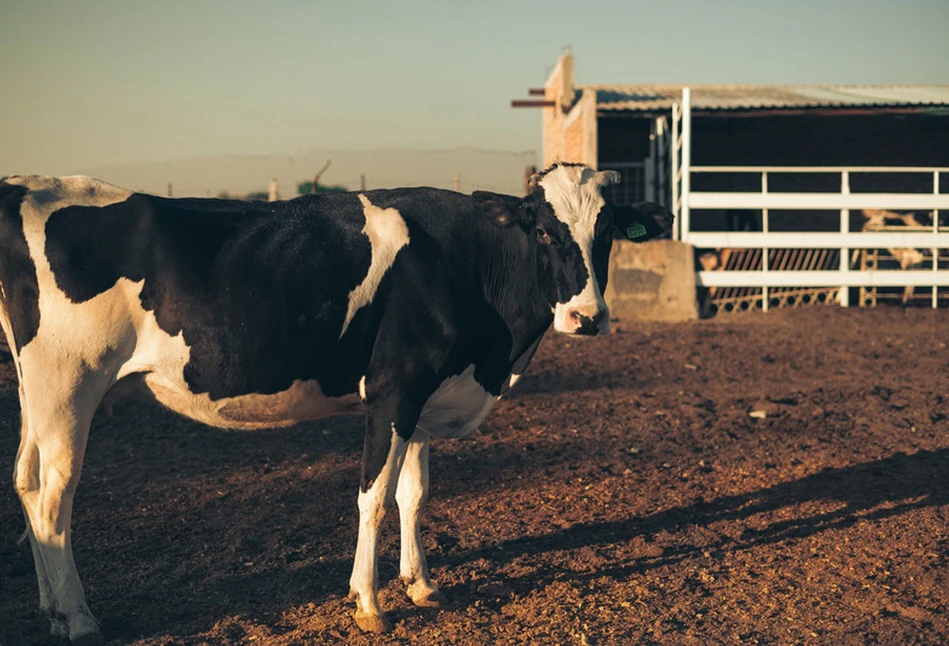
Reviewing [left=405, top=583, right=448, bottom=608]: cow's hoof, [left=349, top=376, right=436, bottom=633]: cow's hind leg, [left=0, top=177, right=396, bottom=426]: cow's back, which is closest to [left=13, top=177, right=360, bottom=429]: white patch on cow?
[left=0, top=177, right=396, bottom=426]: cow's back

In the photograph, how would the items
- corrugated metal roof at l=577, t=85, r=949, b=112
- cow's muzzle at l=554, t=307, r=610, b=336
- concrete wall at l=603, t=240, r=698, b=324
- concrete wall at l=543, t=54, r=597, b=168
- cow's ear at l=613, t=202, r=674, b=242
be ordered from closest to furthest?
1. cow's muzzle at l=554, t=307, r=610, b=336
2. cow's ear at l=613, t=202, r=674, b=242
3. concrete wall at l=603, t=240, r=698, b=324
4. corrugated metal roof at l=577, t=85, r=949, b=112
5. concrete wall at l=543, t=54, r=597, b=168

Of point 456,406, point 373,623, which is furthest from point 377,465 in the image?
point 373,623

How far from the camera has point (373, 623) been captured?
4355mm

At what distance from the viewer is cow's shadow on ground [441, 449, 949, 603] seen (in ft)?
17.6

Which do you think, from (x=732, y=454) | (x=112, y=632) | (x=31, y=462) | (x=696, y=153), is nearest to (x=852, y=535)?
(x=732, y=454)

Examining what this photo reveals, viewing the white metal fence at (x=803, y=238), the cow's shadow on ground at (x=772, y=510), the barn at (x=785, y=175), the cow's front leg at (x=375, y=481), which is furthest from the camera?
the barn at (x=785, y=175)

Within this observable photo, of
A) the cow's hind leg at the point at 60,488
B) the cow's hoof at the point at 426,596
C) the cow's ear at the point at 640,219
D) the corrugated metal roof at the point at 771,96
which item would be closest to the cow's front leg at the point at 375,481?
the cow's hoof at the point at 426,596

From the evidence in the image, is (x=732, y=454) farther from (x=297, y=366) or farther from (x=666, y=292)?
(x=666, y=292)

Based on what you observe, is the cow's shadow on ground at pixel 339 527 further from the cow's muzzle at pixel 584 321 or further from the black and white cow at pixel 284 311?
the cow's muzzle at pixel 584 321

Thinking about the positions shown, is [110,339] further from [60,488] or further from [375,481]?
[375,481]

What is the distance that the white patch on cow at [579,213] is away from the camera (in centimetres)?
434

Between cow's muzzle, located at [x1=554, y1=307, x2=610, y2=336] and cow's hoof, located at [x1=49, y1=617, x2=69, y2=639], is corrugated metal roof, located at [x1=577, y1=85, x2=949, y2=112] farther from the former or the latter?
cow's hoof, located at [x1=49, y1=617, x2=69, y2=639]

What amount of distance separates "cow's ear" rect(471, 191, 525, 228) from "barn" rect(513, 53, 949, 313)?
9.81 metres

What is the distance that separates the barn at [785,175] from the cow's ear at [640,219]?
30.7 feet
